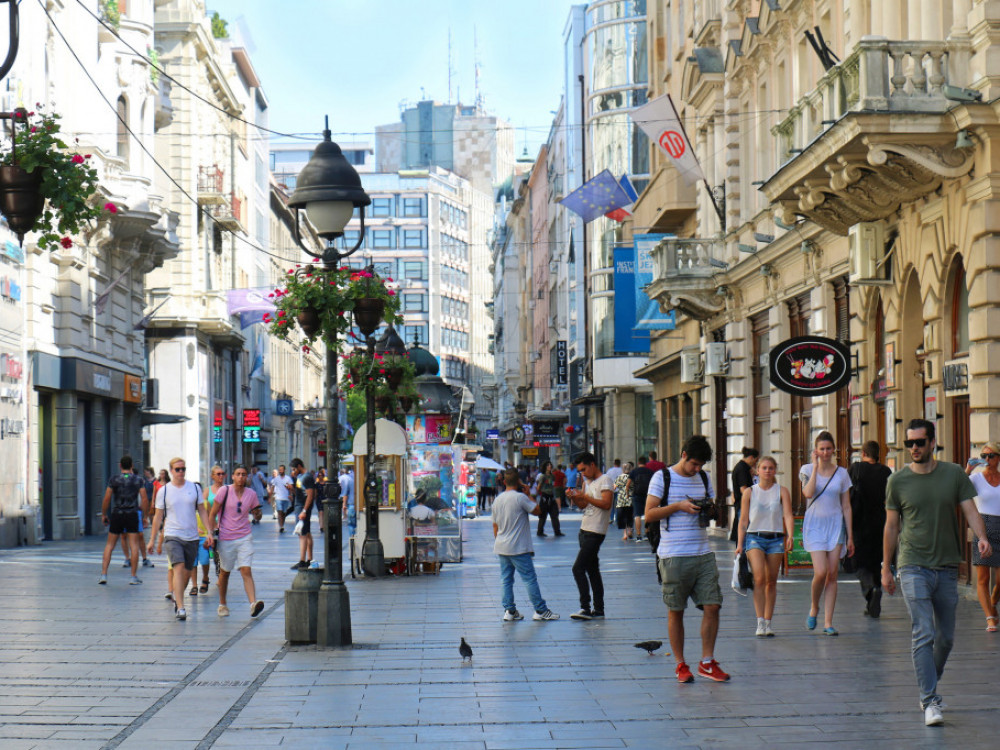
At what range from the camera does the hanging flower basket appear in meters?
16.0

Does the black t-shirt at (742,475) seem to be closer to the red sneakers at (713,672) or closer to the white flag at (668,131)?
the white flag at (668,131)

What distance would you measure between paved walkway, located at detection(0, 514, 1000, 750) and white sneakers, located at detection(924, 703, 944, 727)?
103 mm

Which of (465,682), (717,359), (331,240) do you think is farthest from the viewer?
(717,359)

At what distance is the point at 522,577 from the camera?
16422 mm

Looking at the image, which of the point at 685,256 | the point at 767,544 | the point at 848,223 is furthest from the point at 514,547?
the point at 685,256

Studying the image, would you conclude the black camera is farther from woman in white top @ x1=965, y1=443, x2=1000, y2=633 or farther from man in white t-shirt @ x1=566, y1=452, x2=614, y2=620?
man in white t-shirt @ x1=566, y1=452, x2=614, y2=620

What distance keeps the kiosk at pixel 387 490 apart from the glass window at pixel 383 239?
12466 centimetres

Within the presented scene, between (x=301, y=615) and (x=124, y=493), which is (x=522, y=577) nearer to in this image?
(x=301, y=615)

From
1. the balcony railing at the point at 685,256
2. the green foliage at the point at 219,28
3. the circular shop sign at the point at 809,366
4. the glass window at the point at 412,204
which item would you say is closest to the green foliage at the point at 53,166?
the circular shop sign at the point at 809,366

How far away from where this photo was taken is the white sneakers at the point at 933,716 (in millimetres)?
9031

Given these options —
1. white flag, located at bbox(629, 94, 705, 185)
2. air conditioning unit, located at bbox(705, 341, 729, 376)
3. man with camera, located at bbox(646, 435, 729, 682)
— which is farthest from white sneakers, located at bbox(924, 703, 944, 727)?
air conditioning unit, located at bbox(705, 341, 729, 376)

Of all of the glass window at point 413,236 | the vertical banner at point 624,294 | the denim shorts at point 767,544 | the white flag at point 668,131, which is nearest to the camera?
the denim shorts at point 767,544

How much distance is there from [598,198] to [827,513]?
2513 centimetres

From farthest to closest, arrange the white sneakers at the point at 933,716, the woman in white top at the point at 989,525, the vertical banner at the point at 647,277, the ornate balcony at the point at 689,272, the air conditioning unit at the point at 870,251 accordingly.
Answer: the vertical banner at the point at 647,277
the ornate balcony at the point at 689,272
the air conditioning unit at the point at 870,251
the woman in white top at the point at 989,525
the white sneakers at the point at 933,716
